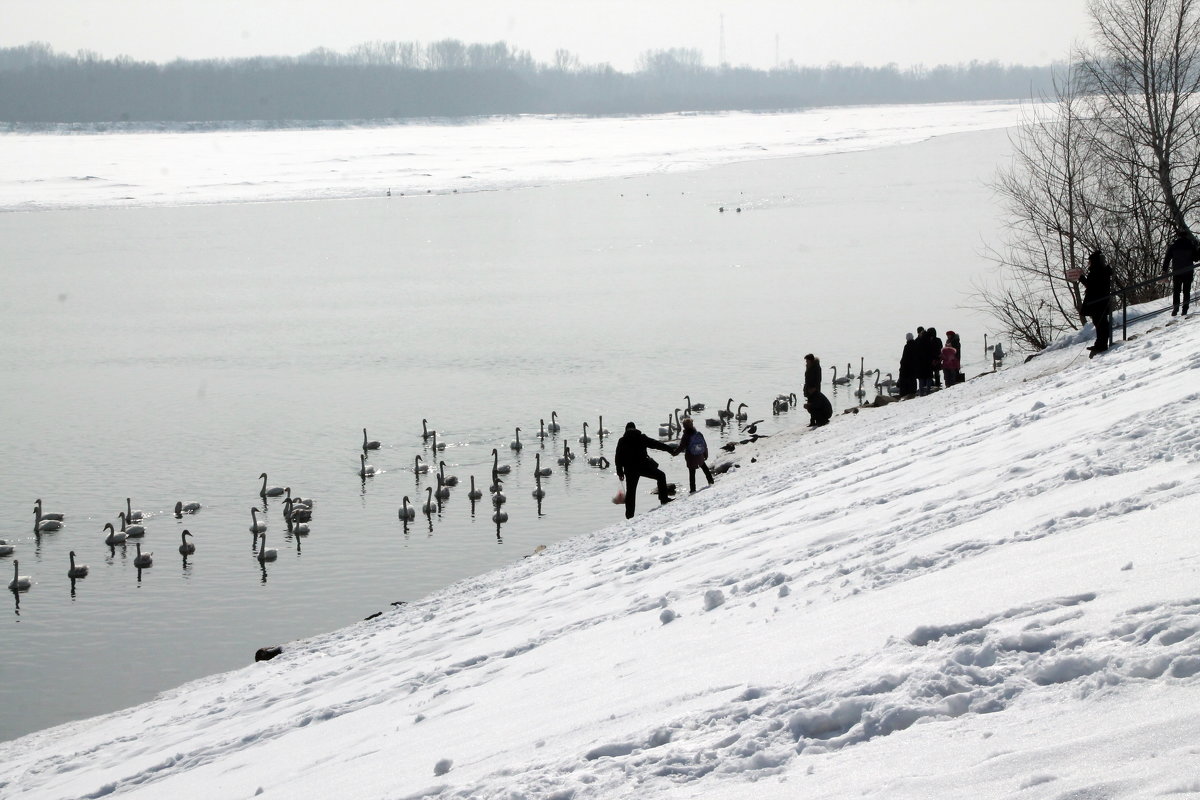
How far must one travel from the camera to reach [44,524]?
64.0ft

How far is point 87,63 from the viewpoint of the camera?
551ft

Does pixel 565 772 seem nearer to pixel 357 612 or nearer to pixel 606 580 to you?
pixel 606 580

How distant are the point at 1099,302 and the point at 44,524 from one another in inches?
618

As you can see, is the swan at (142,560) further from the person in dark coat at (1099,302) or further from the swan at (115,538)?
the person in dark coat at (1099,302)

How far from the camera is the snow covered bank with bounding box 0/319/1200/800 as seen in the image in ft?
16.5

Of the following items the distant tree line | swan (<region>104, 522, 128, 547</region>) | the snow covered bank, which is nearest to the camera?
the snow covered bank

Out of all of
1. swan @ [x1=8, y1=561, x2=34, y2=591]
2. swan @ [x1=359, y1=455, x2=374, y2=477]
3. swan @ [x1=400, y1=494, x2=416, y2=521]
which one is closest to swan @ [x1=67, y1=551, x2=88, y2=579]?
swan @ [x1=8, y1=561, x2=34, y2=591]

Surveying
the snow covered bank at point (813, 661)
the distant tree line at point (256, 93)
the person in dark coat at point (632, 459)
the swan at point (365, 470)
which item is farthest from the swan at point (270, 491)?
the distant tree line at point (256, 93)

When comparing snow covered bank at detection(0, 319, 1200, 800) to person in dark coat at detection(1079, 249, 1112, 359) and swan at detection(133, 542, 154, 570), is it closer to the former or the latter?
person in dark coat at detection(1079, 249, 1112, 359)

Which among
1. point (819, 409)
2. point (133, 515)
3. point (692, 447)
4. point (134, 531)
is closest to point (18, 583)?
point (134, 531)

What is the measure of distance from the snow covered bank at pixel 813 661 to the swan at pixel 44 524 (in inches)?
305

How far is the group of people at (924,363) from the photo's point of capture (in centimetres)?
2161

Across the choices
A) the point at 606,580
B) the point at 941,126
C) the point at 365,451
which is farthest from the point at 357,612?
the point at 941,126

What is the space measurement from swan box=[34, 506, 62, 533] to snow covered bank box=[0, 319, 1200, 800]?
775 cm
